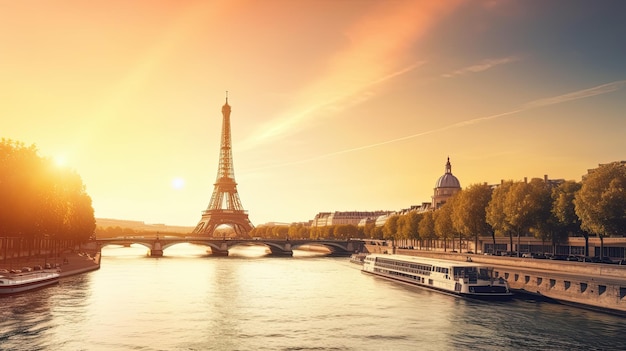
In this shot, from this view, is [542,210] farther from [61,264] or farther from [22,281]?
[61,264]

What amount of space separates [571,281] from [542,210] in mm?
33095

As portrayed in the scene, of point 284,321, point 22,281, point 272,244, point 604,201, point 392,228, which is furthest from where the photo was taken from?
point 272,244

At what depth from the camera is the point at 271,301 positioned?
65812 mm

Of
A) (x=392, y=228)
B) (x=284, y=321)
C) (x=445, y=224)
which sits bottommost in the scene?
(x=284, y=321)

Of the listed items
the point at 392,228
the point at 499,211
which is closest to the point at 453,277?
the point at 499,211

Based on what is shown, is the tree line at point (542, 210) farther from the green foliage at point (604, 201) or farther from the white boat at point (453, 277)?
the white boat at point (453, 277)

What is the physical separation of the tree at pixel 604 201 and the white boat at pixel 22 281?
66.1 m

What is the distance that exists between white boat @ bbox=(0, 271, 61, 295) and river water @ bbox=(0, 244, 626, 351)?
1.10 metres

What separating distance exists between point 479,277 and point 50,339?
45.3 meters

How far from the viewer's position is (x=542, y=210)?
8950cm

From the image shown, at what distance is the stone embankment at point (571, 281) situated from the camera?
52625 mm

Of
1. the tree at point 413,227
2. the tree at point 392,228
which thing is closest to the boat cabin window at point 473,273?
the tree at point 413,227

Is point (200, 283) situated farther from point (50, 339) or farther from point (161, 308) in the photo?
point (50, 339)

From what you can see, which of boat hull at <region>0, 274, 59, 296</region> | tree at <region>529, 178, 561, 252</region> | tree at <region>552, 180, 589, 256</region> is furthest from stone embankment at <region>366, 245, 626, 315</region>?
boat hull at <region>0, 274, 59, 296</region>
